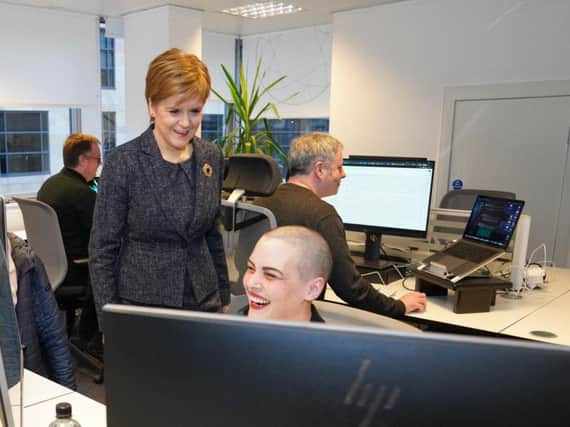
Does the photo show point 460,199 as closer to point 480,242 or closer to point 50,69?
point 480,242

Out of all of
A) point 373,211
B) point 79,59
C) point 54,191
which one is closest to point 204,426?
point 373,211

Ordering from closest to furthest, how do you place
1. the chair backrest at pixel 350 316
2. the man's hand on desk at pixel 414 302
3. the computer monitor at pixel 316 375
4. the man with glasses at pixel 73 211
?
the computer monitor at pixel 316 375 → the chair backrest at pixel 350 316 → the man's hand on desk at pixel 414 302 → the man with glasses at pixel 73 211

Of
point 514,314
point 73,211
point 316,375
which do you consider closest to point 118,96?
point 73,211

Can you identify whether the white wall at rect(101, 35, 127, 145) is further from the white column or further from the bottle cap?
the bottle cap

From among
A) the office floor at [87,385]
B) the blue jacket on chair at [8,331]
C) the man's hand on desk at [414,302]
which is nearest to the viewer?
the blue jacket on chair at [8,331]

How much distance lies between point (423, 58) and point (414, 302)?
9.88 feet

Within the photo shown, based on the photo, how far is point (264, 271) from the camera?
133 cm

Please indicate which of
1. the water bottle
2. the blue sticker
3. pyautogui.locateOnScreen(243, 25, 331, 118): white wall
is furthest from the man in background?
pyautogui.locateOnScreen(243, 25, 331, 118): white wall

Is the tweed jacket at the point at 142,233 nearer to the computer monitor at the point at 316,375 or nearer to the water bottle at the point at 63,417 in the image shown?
the water bottle at the point at 63,417

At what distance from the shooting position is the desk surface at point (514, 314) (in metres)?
1.98

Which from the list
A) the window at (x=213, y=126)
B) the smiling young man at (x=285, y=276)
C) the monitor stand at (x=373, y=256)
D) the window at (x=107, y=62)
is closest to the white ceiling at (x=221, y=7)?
the window at (x=107, y=62)

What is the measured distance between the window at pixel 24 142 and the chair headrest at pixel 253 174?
3.90 metres

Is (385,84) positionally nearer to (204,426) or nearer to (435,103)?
(435,103)

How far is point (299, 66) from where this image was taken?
590cm
